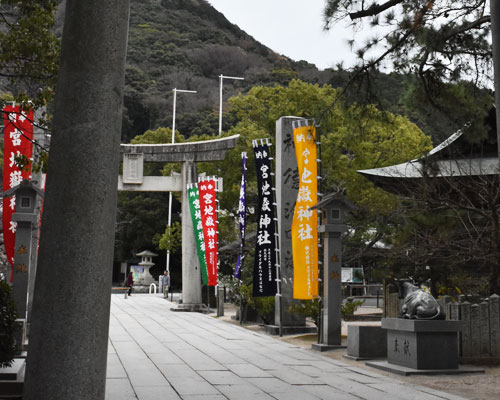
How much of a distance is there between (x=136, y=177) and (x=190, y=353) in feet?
41.5

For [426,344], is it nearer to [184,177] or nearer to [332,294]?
[332,294]

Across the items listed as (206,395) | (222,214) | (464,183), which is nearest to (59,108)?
(206,395)

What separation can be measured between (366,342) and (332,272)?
1694 mm

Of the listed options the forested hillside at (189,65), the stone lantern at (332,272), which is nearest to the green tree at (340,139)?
the forested hillside at (189,65)

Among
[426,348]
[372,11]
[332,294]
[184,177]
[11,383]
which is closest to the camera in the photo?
[11,383]

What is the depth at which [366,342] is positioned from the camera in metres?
9.38

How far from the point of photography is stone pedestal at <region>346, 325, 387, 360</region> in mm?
9312

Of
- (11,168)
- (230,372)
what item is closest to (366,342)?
(230,372)

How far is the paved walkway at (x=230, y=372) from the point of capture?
6.17 meters

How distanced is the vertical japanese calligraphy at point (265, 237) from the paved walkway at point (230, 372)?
1.20 meters

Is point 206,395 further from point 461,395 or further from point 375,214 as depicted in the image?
point 375,214

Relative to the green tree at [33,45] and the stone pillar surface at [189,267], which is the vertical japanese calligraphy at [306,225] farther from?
the stone pillar surface at [189,267]

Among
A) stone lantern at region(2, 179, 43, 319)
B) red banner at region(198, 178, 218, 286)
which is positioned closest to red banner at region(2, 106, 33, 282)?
stone lantern at region(2, 179, 43, 319)

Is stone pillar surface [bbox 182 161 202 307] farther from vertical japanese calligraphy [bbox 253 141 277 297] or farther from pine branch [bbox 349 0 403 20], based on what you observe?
pine branch [bbox 349 0 403 20]
